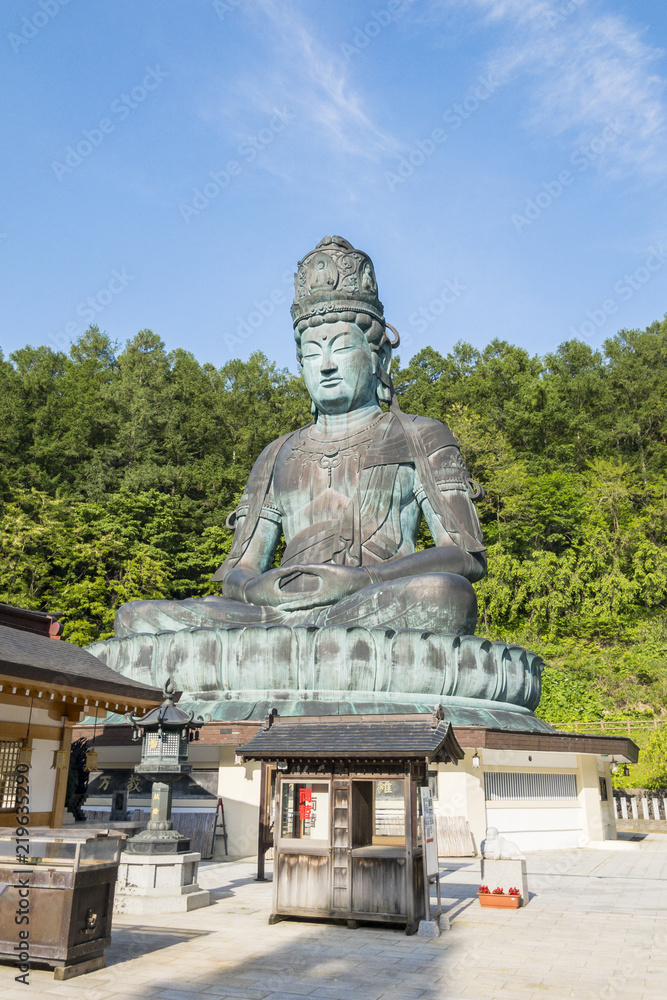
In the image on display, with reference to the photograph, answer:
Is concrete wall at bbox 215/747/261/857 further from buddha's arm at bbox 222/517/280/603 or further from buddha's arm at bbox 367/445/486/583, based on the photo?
buddha's arm at bbox 222/517/280/603

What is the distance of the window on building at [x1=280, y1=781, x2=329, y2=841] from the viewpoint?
6.17 meters

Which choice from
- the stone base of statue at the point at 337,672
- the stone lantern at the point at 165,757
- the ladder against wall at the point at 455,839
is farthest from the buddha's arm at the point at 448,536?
the stone lantern at the point at 165,757

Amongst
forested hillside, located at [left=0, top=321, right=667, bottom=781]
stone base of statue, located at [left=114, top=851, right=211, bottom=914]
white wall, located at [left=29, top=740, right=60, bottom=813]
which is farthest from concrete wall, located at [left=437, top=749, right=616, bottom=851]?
forested hillside, located at [left=0, top=321, right=667, bottom=781]

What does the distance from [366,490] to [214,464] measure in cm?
1639

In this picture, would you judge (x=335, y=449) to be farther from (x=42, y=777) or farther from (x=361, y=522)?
(x=42, y=777)

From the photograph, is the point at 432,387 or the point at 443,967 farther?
the point at 432,387

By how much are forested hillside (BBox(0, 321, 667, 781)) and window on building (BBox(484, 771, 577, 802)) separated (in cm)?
930

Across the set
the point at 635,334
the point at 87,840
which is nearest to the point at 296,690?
the point at 87,840

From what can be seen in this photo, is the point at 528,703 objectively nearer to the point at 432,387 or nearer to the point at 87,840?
the point at 87,840

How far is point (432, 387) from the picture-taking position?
106 ft

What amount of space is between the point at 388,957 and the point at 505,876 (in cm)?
193

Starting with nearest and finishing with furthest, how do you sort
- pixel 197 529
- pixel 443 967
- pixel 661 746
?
pixel 443 967, pixel 661 746, pixel 197 529

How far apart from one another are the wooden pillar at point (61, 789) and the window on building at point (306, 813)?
3.95 meters

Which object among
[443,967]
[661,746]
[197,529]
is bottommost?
[443,967]
